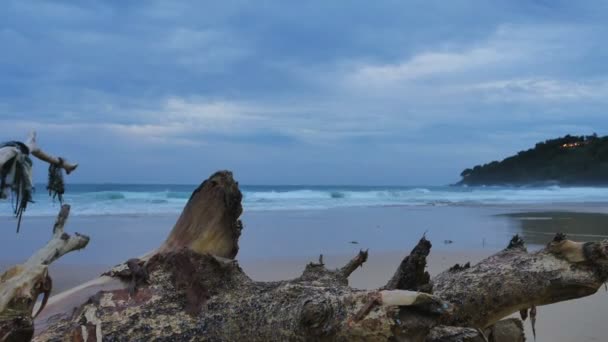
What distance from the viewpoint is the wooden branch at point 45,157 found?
2.05 m

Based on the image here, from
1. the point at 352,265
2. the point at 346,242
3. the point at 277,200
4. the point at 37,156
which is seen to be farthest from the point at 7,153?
the point at 277,200

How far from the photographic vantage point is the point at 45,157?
2.23 metres

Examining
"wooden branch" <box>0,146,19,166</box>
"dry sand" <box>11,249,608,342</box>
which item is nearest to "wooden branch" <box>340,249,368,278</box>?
"wooden branch" <box>0,146,19,166</box>

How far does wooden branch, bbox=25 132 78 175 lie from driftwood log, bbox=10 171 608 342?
2.05 feet

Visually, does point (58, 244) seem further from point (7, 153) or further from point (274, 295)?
point (274, 295)

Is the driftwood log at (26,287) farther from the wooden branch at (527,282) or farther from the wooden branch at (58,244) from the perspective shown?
the wooden branch at (527,282)

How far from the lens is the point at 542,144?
82.8 m

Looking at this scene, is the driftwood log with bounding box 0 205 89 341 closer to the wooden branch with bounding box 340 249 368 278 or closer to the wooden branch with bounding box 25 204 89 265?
the wooden branch with bounding box 25 204 89 265

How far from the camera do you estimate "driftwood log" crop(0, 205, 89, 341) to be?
6.10 ft

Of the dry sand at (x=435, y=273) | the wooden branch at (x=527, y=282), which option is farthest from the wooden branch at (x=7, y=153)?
the dry sand at (x=435, y=273)

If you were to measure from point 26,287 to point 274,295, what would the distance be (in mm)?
1019

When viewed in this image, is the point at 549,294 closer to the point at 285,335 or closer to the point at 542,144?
the point at 285,335

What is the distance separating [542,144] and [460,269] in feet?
286

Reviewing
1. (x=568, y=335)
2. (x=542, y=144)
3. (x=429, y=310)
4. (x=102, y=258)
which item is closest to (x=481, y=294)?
(x=429, y=310)
